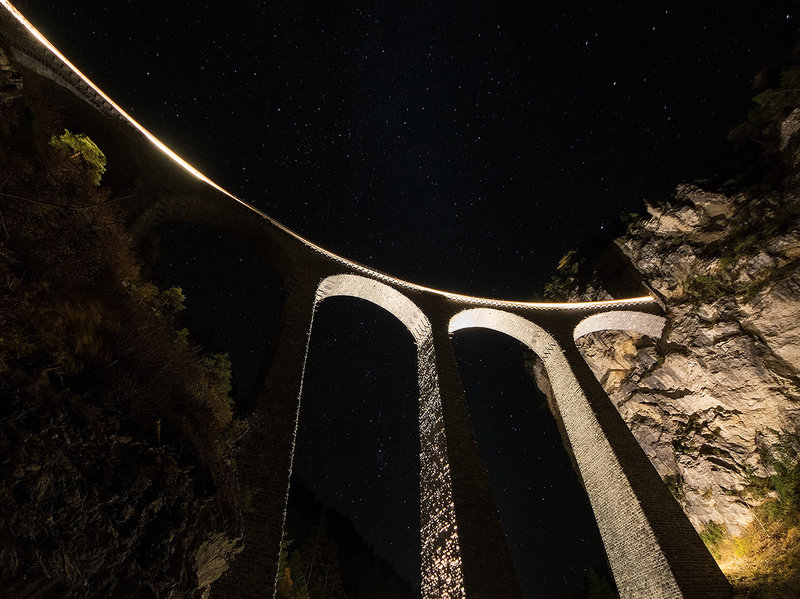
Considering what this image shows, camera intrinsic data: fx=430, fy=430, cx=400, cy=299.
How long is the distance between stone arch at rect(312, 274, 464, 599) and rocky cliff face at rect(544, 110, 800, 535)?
969 cm

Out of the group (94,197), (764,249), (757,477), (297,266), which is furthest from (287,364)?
(764,249)

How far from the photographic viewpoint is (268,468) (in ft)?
27.4

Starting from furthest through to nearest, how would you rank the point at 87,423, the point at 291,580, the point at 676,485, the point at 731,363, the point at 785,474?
1. the point at 291,580
2. the point at 676,485
3. the point at 731,363
4. the point at 785,474
5. the point at 87,423

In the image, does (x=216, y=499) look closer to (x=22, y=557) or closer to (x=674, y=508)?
(x=22, y=557)

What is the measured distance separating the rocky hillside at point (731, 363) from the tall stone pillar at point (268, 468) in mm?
11910

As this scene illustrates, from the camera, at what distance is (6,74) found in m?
6.57

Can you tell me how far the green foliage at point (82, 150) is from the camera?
7836mm

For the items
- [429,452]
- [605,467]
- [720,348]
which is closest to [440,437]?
[429,452]

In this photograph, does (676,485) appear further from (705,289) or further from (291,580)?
(291,580)

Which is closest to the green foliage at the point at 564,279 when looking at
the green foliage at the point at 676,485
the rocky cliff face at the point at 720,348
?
the rocky cliff face at the point at 720,348

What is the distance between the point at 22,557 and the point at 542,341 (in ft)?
51.5

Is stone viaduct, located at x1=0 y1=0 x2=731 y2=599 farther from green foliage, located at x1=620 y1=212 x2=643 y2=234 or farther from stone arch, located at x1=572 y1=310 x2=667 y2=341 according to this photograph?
green foliage, located at x1=620 y1=212 x2=643 y2=234

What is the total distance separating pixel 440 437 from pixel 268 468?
4.49 metres

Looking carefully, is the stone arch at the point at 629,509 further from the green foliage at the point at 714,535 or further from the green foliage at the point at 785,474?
the green foliage at the point at 714,535
